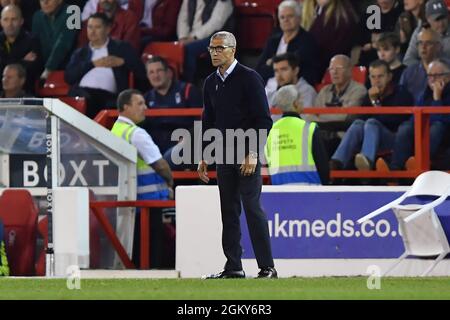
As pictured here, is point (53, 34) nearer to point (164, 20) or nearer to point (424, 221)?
point (164, 20)

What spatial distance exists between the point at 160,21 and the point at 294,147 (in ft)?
14.4

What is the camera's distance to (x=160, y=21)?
18.0 meters

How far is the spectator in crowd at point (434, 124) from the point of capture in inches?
598

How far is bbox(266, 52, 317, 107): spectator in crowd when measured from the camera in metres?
15.9

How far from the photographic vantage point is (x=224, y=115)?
11.8m

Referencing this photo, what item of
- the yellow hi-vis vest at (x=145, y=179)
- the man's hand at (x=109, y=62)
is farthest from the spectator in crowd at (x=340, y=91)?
the man's hand at (x=109, y=62)

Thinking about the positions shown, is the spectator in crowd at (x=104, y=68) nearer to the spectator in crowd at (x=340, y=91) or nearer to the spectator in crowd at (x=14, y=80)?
the spectator in crowd at (x=14, y=80)

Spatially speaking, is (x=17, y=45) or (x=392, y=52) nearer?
(x=392, y=52)

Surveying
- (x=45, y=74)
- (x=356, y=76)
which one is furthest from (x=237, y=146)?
(x=45, y=74)

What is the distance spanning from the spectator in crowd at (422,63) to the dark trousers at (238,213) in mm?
4271

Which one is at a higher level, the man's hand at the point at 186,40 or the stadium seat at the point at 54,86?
the man's hand at the point at 186,40

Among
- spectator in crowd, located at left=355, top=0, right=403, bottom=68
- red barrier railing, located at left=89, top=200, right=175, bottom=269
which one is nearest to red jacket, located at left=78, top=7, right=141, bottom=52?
red barrier railing, located at left=89, top=200, right=175, bottom=269

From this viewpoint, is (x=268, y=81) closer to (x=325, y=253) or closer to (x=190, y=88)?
(x=190, y=88)
